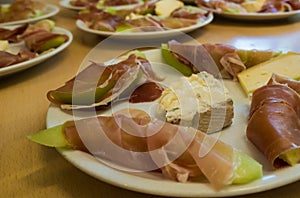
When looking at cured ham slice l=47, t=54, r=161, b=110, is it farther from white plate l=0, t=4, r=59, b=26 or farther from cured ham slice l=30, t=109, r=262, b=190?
white plate l=0, t=4, r=59, b=26

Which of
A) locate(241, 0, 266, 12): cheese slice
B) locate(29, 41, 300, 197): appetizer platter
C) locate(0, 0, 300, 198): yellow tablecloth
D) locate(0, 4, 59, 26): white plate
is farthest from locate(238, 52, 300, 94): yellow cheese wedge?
locate(0, 4, 59, 26): white plate

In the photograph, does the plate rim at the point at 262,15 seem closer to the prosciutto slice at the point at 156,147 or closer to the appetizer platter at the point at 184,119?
the appetizer platter at the point at 184,119

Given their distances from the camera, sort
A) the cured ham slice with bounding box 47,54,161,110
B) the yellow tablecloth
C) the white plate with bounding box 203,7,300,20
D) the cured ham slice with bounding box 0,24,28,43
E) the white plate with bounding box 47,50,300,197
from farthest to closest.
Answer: the white plate with bounding box 203,7,300,20 < the cured ham slice with bounding box 0,24,28,43 < the cured ham slice with bounding box 47,54,161,110 < the yellow tablecloth < the white plate with bounding box 47,50,300,197

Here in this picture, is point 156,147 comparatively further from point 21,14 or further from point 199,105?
point 21,14

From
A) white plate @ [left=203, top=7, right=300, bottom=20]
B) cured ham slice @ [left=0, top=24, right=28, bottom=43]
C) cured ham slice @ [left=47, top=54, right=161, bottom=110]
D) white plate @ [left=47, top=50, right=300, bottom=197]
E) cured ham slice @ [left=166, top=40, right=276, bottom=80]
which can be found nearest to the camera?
white plate @ [left=47, top=50, right=300, bottom=197]

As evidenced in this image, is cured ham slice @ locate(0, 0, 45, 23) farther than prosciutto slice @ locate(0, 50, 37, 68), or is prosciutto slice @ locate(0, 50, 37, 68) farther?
cured ham slice @ locate(0, 0, 45, 23)

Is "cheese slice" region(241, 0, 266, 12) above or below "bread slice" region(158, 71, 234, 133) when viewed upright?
below

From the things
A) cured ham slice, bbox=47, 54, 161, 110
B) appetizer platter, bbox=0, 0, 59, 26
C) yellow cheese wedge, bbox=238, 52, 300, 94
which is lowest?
appetizer platter, bbox=0, 0, 59, 26

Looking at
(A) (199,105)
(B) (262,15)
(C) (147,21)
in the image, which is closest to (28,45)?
(C) (147,21)

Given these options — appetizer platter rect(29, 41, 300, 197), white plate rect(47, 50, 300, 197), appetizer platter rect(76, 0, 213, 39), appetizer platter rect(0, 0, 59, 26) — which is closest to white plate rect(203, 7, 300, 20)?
appetizer platter rect(76, 0, 213, 39)
